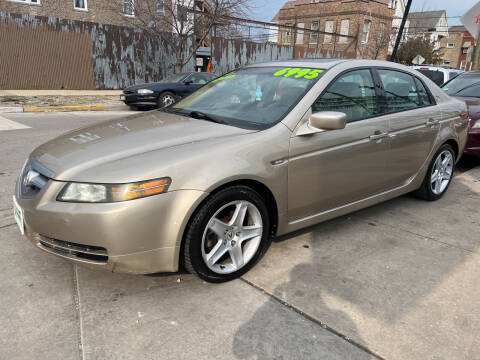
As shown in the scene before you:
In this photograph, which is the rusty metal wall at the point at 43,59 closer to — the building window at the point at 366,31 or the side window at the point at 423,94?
the side window at the point at 423,94

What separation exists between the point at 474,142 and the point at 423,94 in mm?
2328

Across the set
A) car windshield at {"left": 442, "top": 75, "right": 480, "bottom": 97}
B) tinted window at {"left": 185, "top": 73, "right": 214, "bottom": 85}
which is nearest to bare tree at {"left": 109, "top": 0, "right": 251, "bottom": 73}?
tinted window at {"left": 185, "top": 73, "right": 214, "bottom": 85}

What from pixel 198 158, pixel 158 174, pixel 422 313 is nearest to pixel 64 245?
pixel 158 174

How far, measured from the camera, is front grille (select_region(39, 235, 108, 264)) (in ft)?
7.87

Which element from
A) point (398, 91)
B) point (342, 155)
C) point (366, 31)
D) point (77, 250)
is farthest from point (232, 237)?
point (366, 31)

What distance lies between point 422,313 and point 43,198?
2.52 meters

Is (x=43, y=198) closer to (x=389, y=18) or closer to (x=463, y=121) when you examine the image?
(x=463, y=121)

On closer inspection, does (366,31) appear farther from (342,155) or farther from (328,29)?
(342,155)

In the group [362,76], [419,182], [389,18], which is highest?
[389,18]

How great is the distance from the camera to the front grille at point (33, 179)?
8.38 feet

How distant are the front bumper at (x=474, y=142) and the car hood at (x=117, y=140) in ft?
15.3

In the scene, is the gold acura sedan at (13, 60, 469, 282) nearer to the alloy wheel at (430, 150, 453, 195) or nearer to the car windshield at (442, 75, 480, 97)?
the alloy wheel at (430, 150, 453, 195)

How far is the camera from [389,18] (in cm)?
3909

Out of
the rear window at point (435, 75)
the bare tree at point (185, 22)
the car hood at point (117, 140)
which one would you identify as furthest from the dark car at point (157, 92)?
the car hood at point (117, 140)
